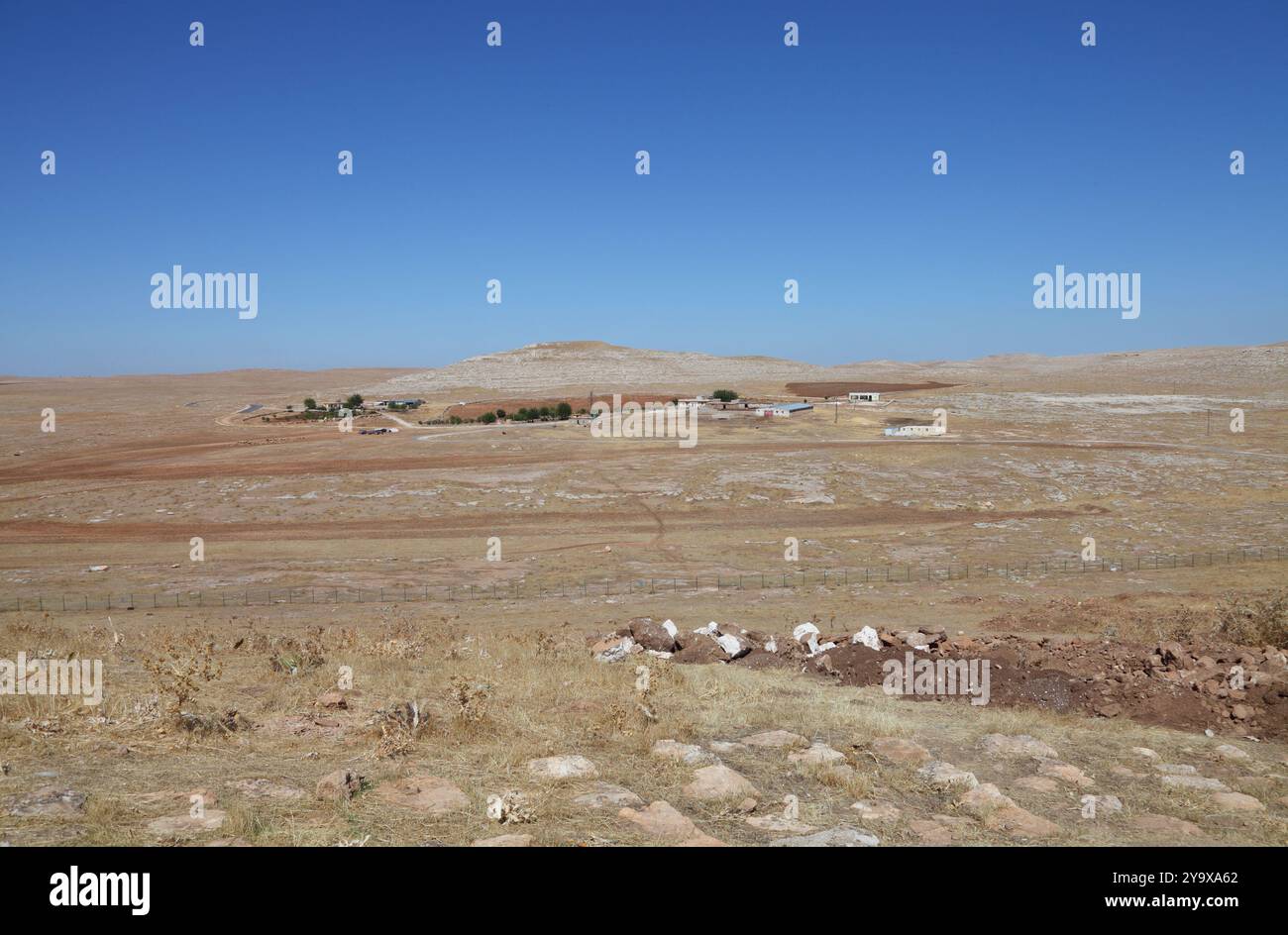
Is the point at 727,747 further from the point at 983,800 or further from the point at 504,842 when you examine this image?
the point at 504,842

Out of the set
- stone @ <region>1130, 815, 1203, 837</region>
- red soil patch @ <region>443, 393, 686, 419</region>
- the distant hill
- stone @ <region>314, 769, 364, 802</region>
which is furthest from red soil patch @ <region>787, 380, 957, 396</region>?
stone @ <region>314, 769, 364, 802</region>

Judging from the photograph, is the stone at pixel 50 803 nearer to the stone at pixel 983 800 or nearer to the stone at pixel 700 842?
the stone at pixel 700 842

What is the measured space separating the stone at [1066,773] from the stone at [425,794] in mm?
6893

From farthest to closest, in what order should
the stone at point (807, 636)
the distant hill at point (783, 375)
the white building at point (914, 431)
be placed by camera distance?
the distant hill at point (783, 375) < the white building at point (914, 431) < the stone at point (807, 636)

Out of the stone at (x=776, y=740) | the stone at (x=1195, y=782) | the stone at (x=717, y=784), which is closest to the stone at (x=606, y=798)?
the stone at (x=717, y=784)

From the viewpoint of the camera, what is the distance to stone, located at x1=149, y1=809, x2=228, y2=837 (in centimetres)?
686

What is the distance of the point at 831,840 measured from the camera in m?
7.38

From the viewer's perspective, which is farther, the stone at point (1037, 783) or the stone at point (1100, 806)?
the stone at point (1037, 783)

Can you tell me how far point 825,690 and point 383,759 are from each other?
813 centimetres

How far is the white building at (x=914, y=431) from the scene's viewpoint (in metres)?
73.9

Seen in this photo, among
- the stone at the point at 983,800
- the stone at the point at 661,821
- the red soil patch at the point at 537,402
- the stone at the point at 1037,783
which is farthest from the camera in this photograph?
the red soil patch at the point at 537,402

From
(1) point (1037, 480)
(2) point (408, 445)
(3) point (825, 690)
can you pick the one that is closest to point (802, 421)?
(1) point (1037, 480)

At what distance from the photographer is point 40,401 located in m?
160
